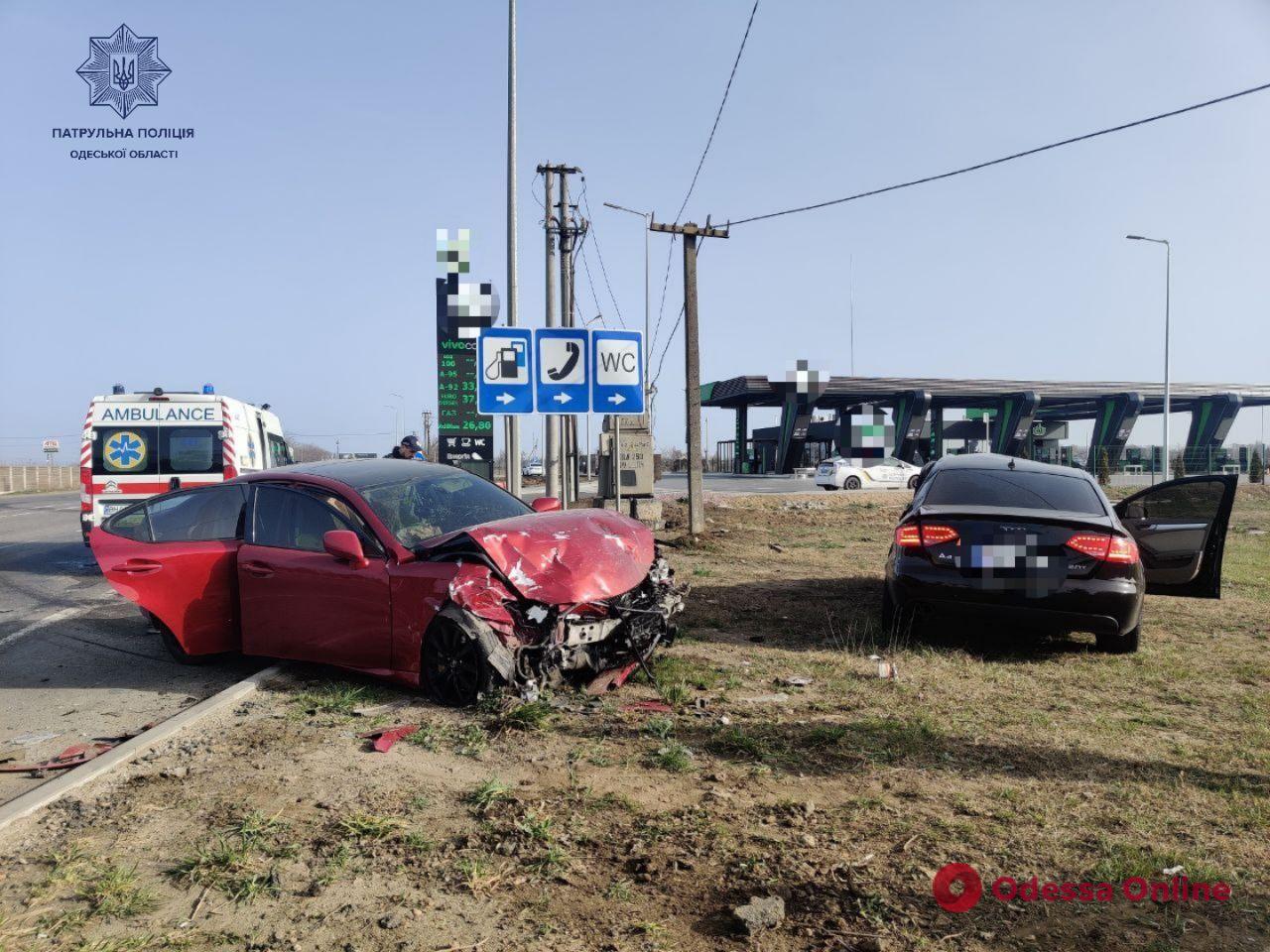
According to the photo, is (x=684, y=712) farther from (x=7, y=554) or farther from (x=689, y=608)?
(x=7, y=554)

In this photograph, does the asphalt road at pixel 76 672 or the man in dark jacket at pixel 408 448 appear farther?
the man in dark jacket at pixel 408 448

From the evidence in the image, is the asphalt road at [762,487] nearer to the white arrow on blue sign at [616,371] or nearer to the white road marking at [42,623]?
the white arrow on blue sign at [616,371]

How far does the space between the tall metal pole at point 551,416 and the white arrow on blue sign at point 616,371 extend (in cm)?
249

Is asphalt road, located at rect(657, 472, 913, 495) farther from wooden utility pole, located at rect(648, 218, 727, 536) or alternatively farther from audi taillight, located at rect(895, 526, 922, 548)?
audi taillight, located at rect(895, 526, 922, 548)

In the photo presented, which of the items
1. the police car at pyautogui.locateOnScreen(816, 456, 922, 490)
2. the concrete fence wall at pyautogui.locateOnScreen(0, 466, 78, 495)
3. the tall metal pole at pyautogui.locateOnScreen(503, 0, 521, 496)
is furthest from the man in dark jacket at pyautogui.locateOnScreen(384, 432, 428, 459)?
the concrete fence wall at pyautogui.locateOnScreen(0, 466, 78, 495)

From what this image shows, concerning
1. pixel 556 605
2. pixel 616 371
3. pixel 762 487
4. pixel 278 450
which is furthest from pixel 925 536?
pixel 762 487

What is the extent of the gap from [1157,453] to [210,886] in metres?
61.6

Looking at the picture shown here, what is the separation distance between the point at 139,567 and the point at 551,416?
8011 millimetres

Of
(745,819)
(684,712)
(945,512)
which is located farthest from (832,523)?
(745,819)

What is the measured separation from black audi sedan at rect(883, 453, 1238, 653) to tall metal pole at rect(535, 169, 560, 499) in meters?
7.99

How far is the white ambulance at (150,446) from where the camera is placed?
12.3 metres

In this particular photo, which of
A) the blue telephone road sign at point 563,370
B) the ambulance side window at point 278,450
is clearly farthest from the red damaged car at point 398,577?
the ambulance side window at point 278,450

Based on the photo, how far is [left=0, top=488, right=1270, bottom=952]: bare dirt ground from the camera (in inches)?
104

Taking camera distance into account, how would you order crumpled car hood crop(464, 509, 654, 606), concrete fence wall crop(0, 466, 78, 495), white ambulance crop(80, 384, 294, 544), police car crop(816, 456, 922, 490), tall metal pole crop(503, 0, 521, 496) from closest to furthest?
crumpled car hood crop(464, 509, 654, 606), white ambulance crop(80, 384, 294, 544), tall metal pole crop(503, 0, 521, 496), police car crop(816, 456, 922, 490), concrete fence wall crop(0, 466, 78, 495)
